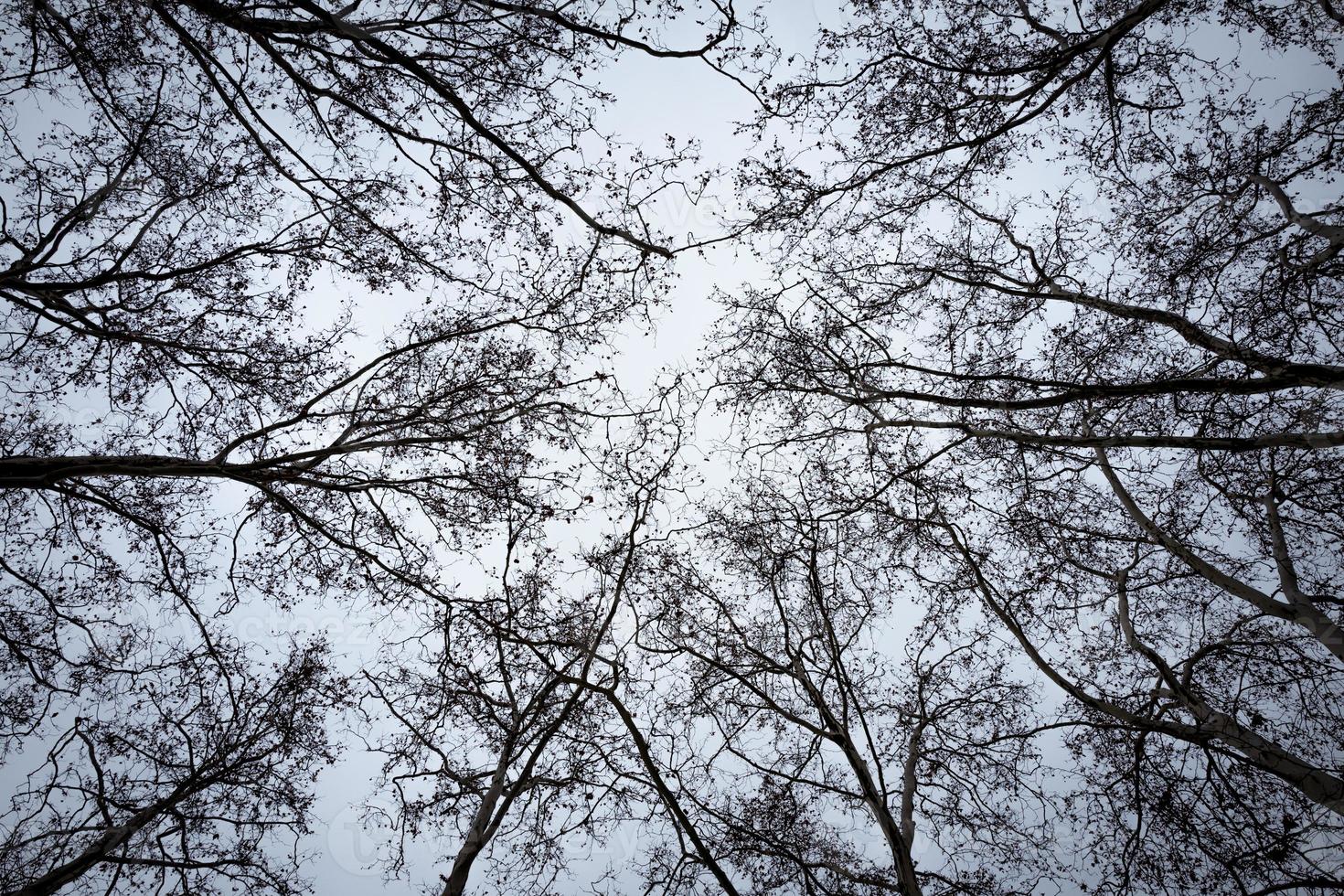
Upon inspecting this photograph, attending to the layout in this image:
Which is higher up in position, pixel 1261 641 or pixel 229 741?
pixel 1261 641

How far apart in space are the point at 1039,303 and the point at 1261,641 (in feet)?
14.8

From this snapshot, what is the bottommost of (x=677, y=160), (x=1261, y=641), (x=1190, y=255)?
(x=1261, y=641)

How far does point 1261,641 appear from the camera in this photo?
6758 mm

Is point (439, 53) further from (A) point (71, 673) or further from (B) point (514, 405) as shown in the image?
(A) point (71, 673)

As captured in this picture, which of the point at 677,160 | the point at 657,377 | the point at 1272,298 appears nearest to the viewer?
the point at 677,160

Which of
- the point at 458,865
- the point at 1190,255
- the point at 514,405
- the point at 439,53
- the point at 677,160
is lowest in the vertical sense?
the point at 458,865

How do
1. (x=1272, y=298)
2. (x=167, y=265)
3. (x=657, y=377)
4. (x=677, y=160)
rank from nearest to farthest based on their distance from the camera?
(x=677, y=160) < (x=1272, y=298) < (x=167, y=265) < (x=657, y=377)

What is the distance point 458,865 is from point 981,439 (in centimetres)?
759

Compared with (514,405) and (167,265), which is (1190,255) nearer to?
(514,405)

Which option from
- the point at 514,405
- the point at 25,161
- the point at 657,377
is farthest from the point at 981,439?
the point at 25,161

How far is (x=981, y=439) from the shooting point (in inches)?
310

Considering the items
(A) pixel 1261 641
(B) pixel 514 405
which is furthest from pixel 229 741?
(A) pixel 1261 641

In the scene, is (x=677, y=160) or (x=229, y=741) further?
(x=229, y=741)

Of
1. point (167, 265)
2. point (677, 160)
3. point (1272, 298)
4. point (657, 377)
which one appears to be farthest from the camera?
point (657, 377)
